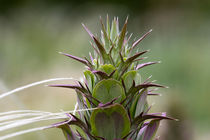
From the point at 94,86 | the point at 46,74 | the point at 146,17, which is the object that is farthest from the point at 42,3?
the point at 94,86

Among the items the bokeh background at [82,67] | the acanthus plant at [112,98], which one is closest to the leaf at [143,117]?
the acanthus plant at [112,98]

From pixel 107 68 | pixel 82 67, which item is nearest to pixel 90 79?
pixel 107 68

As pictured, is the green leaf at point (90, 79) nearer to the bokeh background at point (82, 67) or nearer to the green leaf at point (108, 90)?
the green leaf at point (108, 90)

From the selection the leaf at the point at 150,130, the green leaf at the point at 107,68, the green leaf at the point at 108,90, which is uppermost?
the green leaf at the point at 107,68

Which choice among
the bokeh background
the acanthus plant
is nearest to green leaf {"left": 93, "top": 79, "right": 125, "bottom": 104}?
the acanthus plant

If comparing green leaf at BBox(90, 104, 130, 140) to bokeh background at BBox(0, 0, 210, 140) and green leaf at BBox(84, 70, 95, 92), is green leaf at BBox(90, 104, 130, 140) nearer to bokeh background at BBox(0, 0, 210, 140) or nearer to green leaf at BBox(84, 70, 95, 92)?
green leaf at BBox(84, 70, 95, 92)

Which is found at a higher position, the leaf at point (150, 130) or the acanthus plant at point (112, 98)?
the acanthus plant at point (112, 98)

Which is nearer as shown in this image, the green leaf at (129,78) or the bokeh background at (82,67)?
the green leaf at (129,78)

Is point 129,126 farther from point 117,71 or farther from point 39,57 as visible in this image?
point 39,57

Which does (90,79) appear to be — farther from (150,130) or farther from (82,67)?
(82,67)
